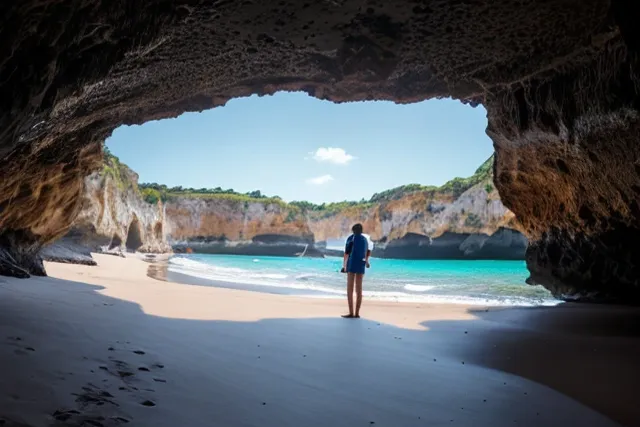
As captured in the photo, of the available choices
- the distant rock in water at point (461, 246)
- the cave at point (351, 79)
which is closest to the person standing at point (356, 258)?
the cave at point (351, 79)

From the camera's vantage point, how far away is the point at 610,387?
317cm

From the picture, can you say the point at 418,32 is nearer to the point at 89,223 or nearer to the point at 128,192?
the point at 89,223

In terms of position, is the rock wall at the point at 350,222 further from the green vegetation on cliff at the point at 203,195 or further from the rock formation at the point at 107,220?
the rock formation at the point at 107,220

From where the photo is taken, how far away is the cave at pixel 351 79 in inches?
97.0

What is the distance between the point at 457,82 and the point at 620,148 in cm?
201

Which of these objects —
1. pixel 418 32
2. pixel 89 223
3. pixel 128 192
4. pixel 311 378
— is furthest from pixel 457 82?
pixel 128 192

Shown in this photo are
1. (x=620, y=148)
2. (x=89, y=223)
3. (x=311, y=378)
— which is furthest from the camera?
(x=89, y=223)

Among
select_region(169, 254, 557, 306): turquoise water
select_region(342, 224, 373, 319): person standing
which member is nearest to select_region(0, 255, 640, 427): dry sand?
select_region(342, 224, 373, 319): person standing

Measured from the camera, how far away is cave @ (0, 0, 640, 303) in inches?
97.0

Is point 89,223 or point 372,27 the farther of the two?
point 89,223

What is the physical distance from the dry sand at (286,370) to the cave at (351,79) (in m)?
1.35

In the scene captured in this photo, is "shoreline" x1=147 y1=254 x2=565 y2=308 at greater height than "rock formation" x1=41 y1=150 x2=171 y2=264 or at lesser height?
lesser

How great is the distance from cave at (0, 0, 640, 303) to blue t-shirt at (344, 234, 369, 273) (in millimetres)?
2130

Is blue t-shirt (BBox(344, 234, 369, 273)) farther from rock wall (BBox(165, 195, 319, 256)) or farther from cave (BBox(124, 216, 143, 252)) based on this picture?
rock wall (BBox(165, 195, 319, 256))
